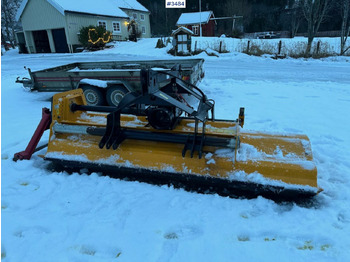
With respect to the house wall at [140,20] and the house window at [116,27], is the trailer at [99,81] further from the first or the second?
the house wall at [140,20]

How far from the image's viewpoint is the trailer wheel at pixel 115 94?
20.7 ft

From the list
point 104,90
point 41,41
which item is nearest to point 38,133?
point 104,90

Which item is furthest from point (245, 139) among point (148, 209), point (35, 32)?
point (35, 32)

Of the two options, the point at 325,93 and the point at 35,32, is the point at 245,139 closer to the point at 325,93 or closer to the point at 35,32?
the point at 325,93

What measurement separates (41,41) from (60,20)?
4.69 meters

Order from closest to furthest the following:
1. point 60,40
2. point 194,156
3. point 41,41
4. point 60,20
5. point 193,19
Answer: point 194,156, point 60,20, point 60,40, point 41,41, point 193,19

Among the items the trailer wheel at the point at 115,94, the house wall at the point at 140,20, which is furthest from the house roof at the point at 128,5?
the trailer wheel at the point at 115,94

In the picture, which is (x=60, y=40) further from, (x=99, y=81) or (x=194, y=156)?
(x=194, y=156)

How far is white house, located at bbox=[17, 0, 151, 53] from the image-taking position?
74.5 feet

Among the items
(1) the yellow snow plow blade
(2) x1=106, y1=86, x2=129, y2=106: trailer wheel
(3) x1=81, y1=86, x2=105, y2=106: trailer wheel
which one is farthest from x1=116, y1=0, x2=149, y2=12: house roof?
(1) the yellow snow plow blade

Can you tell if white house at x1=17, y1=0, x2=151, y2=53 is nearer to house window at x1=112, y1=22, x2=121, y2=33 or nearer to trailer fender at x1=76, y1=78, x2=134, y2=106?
house window at x1=112, y1=22, x2=121, y2=33

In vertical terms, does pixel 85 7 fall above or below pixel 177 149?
above

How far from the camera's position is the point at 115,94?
21.0 ft

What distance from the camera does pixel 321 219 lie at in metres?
2.42
